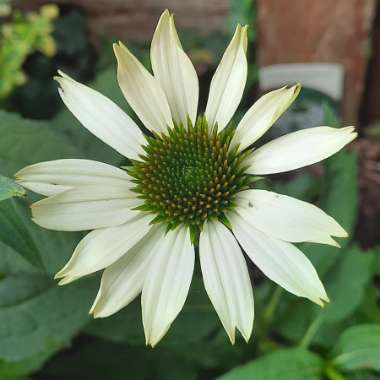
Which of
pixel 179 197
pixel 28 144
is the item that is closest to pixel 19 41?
pixel 28 144

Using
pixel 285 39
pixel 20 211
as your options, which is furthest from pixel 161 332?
pixel 285 39

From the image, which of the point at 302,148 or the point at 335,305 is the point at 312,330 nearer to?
the point at 335,305

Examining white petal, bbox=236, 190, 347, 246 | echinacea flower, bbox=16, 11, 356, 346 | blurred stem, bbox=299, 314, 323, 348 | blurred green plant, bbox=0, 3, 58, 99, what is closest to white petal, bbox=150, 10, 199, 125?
echinacea flower, bbox=16, 11, 356, 346

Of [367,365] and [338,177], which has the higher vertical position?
[338,177]

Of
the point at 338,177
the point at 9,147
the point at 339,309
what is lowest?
the point at 339,309

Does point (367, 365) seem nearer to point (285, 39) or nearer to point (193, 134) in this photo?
point (193, 134)

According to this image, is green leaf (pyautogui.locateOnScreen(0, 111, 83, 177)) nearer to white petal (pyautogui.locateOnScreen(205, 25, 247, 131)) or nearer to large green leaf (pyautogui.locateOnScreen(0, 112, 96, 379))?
large green leaf (pyautogui.locateOnScreen(0, 112, 96, 379))
